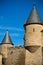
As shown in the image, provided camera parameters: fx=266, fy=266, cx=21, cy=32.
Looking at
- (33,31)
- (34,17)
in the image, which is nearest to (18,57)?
(33,31)

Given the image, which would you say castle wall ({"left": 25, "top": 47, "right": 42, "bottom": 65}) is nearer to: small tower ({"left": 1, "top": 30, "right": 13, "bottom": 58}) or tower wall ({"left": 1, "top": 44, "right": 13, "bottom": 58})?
small tower ({"left": 1, "top": 30, "right": 13, "bottom": 58})

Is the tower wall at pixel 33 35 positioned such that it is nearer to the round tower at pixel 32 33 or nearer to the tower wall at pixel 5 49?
the round tower at pixel 32 33

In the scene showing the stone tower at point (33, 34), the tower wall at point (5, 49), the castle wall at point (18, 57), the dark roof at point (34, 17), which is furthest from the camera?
the tower wall at point (5, 49)

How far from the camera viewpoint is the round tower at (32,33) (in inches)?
1524

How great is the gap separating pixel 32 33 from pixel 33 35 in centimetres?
34

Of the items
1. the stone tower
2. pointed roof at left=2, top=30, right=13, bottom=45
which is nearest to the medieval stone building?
the stone tower

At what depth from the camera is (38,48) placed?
37.8 meters

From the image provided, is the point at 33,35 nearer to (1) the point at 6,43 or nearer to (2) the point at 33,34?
(2) the point at 33,34

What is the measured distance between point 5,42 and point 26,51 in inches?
773

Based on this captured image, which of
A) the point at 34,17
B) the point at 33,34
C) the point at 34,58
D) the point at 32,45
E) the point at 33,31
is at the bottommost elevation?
the point at 34,58

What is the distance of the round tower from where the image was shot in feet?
127

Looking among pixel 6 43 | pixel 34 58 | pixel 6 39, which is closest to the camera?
pixel 34 58

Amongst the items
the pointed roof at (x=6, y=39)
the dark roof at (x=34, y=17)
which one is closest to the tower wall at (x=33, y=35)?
the dark roof at (x=34, y=17)

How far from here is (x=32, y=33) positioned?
38.9 m
